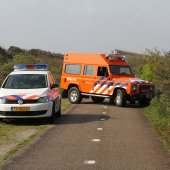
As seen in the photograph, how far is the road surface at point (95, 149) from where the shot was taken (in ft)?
25.2

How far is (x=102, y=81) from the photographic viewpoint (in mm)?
21219

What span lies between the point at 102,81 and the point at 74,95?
186 centimetres

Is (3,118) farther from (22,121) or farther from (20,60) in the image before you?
(20,60)

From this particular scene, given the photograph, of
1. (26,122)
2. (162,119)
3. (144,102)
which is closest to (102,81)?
(144,102)

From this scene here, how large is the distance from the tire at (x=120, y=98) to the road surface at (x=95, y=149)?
6477mm

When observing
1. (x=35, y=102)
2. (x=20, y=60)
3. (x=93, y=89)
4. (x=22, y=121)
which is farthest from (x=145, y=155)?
(x=20, y=60)

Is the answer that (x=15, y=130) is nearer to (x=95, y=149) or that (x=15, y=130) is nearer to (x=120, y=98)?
(x=95, y=149)

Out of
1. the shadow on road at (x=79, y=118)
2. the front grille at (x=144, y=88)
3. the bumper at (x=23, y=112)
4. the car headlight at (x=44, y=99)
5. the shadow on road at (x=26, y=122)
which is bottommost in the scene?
the shadow on road at (x=26, y=122)

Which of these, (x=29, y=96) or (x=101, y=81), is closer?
(x=29, y=96)

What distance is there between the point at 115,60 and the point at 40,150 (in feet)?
44.3

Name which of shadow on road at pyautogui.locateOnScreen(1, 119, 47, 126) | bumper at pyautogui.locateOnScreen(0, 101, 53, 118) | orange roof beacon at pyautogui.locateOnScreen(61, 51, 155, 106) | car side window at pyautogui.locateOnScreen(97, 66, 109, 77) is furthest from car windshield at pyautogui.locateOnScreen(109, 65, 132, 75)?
bumper at pyautogui.locateOnScreen(0, 101, 53, 118)

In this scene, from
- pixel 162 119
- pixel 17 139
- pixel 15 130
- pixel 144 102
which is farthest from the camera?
pixel 144 102

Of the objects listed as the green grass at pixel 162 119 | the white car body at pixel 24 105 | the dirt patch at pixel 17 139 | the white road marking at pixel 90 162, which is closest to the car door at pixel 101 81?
the green grass at pixel 162 119

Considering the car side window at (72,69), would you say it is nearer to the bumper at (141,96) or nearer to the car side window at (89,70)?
the car side window at (89,70)
